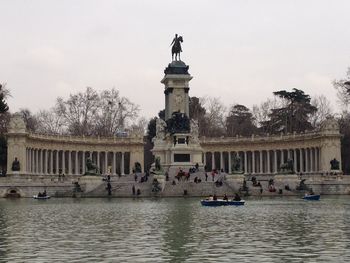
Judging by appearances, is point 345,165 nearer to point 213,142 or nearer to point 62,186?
point 213,142

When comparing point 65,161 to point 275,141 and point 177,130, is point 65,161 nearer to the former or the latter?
point 177,130

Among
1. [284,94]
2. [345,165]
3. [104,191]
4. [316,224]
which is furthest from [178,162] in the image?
[316,224]

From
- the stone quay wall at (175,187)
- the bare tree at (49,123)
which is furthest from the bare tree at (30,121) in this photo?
the stone quay wall at (175,187)

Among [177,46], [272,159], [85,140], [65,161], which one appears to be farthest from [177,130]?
[65,161]

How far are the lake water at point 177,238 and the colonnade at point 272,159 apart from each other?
192ft

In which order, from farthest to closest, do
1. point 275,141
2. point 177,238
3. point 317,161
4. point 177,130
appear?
point 275,141, point 317,161, point 177,130, point 177,238

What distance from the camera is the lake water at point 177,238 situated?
1917cm

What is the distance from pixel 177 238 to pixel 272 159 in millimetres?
80772

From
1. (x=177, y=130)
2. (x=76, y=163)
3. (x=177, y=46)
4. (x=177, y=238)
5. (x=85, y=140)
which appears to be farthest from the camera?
(x=76, y=163)

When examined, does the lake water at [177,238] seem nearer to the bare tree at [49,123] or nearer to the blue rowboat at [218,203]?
the blue rowboat at [218,203]

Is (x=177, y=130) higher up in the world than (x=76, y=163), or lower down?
higher up

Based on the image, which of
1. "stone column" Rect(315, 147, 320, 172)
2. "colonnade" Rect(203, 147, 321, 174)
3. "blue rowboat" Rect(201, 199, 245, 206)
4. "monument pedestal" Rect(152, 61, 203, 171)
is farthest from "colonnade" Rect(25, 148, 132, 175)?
"blue rowboat" Rect(201, 199, 245, 206)

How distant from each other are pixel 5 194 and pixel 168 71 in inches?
1112

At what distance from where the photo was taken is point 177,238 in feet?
77.7
